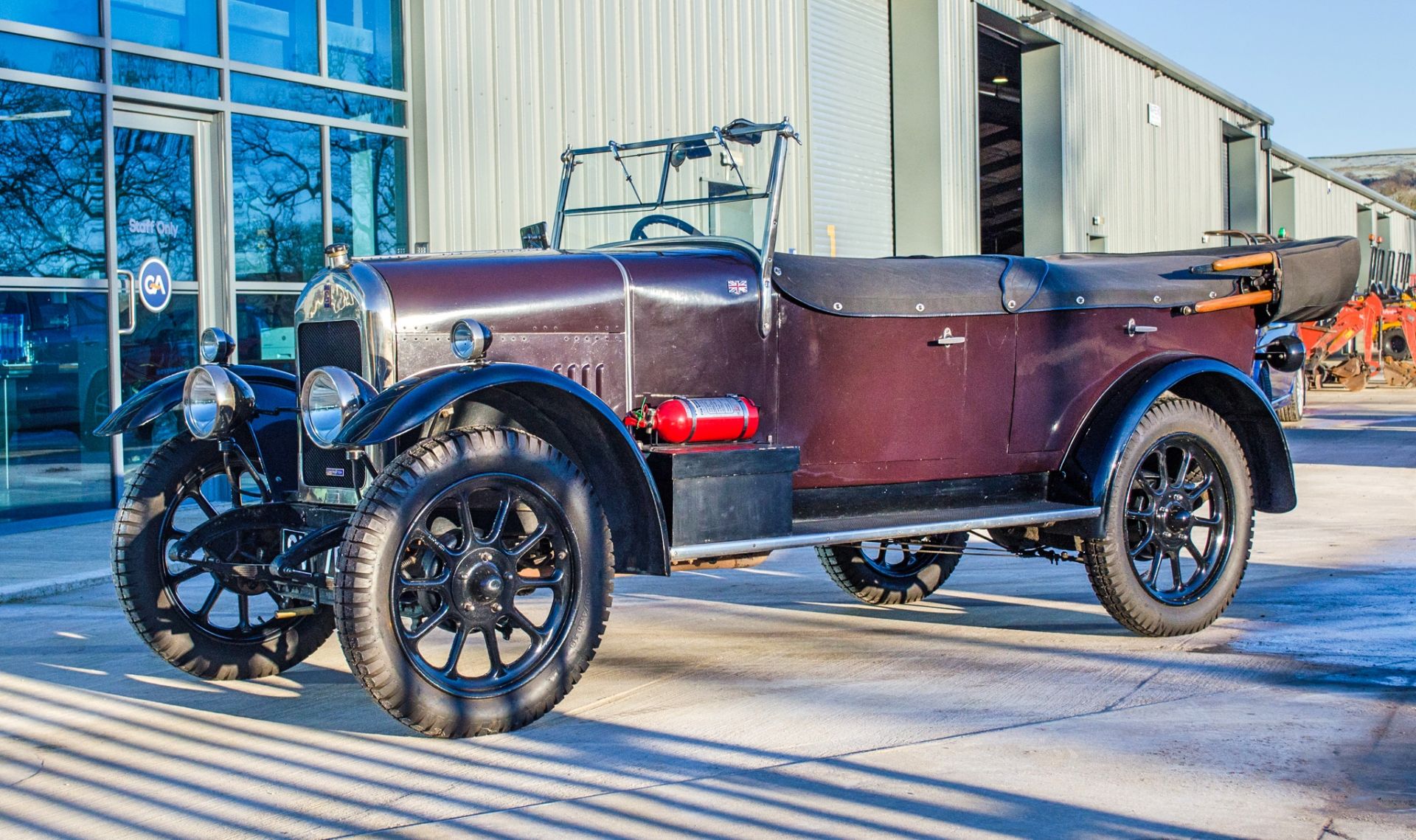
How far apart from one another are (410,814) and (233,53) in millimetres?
7925

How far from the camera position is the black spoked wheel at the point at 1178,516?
5363mm

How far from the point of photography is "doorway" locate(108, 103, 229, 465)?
9414 mm

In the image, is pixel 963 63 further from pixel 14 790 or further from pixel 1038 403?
pixel 14 790

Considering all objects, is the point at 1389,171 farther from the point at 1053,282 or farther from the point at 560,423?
the point at 560,423

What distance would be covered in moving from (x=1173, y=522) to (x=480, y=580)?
110 inches

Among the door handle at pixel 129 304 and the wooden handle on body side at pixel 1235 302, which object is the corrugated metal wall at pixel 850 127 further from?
the wooden handle on body side at pixel 1235 302

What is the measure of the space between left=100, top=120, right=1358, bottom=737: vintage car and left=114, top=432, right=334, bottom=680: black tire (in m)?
0.01

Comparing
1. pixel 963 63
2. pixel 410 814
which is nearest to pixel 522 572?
pixel 410 814

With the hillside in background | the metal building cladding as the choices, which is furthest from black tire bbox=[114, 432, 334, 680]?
the hillside in background

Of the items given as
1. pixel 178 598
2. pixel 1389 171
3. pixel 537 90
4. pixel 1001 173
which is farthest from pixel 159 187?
pixel 1389 171

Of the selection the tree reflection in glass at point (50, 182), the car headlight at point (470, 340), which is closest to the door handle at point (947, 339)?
the car headlight at point (470, 340)

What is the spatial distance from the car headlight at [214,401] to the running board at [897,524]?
1.48 m

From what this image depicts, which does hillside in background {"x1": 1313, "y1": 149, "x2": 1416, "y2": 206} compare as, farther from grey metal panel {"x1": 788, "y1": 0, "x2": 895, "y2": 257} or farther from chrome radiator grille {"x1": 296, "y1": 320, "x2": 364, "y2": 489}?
chrome radiator grille {"x1": 296, "y1": 320, "x2": 364, "y2": 489}

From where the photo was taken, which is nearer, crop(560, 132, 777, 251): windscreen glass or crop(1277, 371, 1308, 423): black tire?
crop(560, 132, 777, 251): windscreen glass
